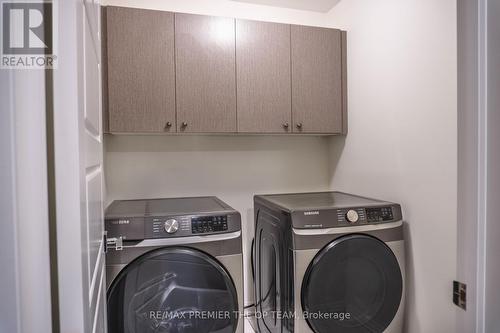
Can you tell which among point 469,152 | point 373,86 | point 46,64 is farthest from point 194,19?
point 469,152

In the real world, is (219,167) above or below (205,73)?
below

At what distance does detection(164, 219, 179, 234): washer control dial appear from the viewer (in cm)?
133

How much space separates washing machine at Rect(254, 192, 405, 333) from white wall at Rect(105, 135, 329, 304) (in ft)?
A: 2.09

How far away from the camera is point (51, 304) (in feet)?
1.72

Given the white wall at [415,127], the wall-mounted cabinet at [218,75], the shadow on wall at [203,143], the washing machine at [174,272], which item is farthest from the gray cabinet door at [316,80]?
the washing machine at [174,272]

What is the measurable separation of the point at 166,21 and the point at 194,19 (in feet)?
0.55

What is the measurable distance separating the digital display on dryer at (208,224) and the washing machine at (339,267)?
0.32 meters

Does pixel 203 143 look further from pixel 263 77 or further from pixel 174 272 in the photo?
pixel 174 272

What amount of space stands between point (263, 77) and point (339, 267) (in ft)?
4.01

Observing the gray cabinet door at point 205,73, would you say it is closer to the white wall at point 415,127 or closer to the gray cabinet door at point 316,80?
the gray cabinet door at point 316,80

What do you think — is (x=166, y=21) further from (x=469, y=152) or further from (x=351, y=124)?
(x=469, y=152)

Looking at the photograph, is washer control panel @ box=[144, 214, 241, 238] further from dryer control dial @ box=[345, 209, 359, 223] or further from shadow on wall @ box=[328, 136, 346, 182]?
shadow on wall @ box=[328, 136, 346, 182]

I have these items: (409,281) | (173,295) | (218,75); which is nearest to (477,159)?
(409,281)

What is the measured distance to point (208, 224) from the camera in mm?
1396
